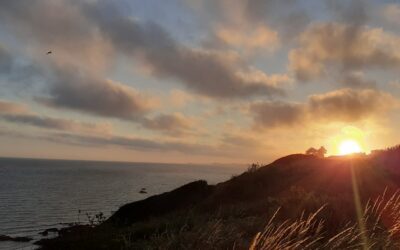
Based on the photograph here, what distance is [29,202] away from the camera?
86.8 meters

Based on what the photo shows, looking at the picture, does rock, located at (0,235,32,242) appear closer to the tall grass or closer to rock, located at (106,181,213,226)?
rock, located at (106,181,213,226)

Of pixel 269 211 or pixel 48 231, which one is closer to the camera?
pixel 269 211

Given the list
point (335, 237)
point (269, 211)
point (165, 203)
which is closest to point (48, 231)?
point (165, 203)

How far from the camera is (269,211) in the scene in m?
16.0

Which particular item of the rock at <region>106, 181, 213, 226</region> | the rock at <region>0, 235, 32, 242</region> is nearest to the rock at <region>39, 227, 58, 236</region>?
the rock at <region>0, 235, 32, 242</region>

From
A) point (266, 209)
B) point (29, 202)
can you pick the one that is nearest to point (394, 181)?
point (266, 209)

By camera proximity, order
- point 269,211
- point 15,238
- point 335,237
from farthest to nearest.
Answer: point 15,238 < point 269,211 < point 335,237

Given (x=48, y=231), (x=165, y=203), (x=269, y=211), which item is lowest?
(x=48, y=231)

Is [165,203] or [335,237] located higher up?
[335,237]

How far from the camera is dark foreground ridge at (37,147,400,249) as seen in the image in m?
9.56

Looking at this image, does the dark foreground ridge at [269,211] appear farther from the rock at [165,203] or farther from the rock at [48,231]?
the rock at [48,231]

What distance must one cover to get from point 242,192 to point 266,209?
1347cm

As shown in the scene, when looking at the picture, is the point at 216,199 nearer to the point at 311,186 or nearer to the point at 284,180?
the point at 284,180

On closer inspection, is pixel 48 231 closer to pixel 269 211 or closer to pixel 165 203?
pixel 165 203
